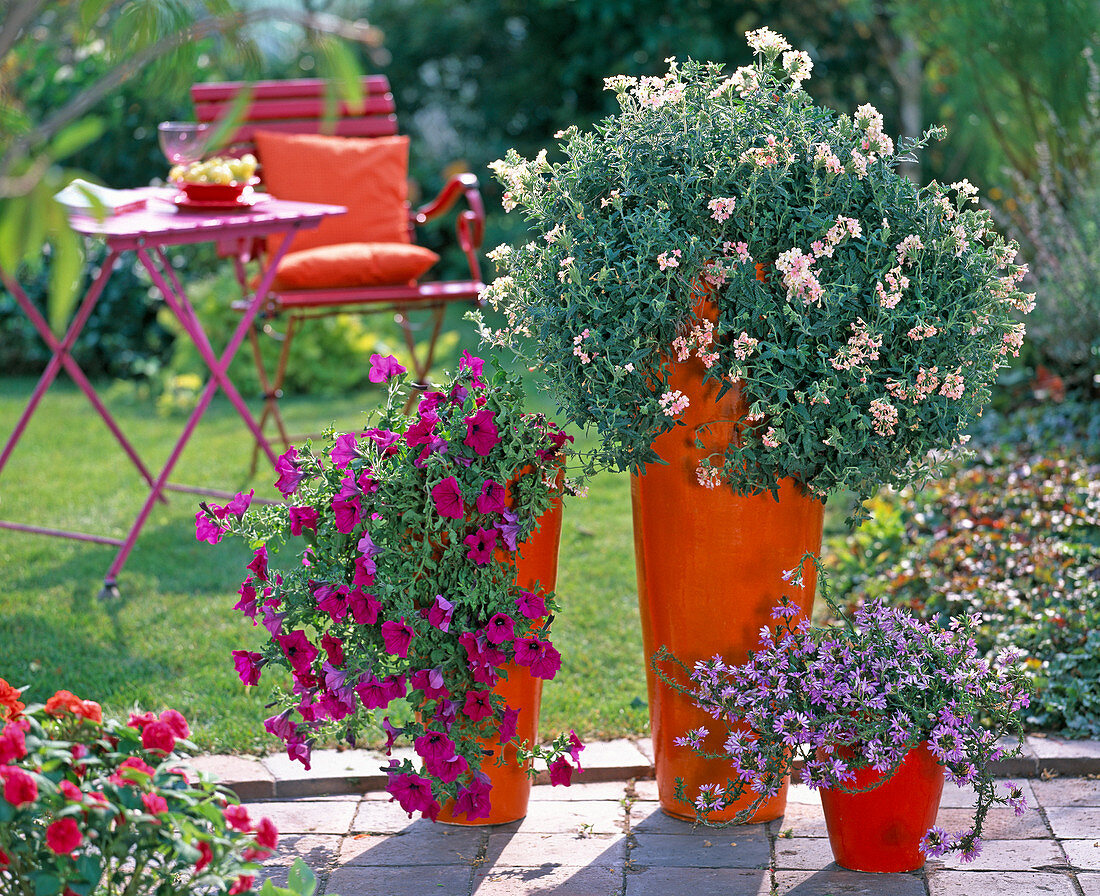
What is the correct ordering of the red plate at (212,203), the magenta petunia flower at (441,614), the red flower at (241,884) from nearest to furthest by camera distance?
the red flower at (241,884) < the magenta petunia flower at (441,614) < the red plate at (212,203)

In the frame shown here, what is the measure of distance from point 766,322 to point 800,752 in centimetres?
75

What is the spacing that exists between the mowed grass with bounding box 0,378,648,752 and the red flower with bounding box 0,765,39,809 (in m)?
1.13

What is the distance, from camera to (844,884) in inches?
77.3

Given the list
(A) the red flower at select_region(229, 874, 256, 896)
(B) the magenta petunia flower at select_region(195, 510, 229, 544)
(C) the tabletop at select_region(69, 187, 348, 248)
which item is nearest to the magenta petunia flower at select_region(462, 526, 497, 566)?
(B) the magenta petunia flower at select_region(195, 510, 229, 544)

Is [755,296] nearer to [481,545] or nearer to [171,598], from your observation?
[481,545]

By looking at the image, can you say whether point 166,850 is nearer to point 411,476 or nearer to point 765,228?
point 411,476

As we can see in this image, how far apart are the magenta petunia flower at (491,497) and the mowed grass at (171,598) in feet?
2.62

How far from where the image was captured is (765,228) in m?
1.90

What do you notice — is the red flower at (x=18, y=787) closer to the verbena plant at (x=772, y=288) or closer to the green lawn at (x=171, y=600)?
the verbena plant at (x=772, y=288)

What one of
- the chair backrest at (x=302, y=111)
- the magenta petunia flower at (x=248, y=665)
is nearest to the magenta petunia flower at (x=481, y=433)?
the magenta petunia flower at (x=248, y=665)

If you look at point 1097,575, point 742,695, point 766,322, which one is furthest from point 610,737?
point 1097,575

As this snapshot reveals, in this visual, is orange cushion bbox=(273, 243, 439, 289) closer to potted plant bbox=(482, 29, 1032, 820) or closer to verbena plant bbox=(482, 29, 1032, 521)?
potted plant bbox=(482, 29, 1032, 820)

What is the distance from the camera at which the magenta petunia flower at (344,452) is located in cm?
204

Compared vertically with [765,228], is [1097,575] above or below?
below
